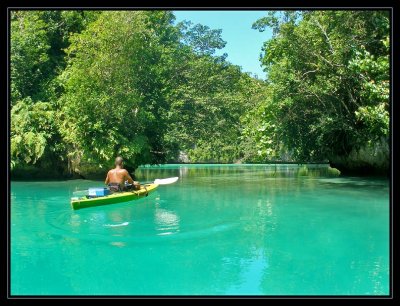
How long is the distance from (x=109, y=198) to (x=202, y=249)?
5.31m

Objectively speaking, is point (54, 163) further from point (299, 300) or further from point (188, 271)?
point (299, 300)

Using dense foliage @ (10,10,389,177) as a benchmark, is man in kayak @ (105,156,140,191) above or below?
below

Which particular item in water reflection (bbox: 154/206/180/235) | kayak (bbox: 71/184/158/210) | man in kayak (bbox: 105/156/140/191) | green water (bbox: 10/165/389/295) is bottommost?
green water (bbox: 10/165/389/295)

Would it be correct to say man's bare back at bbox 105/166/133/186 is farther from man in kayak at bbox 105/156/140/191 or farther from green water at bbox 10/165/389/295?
green water at bbox 10/165/389/295

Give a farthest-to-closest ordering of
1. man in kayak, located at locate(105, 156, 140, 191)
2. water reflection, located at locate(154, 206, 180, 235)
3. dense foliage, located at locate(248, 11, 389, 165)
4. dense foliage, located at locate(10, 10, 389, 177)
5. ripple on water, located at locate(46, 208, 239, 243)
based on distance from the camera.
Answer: dense foliage, located at locate(10, 10, 389, 177), dense foliage, located at locate(248, 11, 389, 165), man in kayak, located at locate(105, 156, 140, 191), water reflection, located at locate(154, 206, 180, 235), ripple on water, located at locate(46, 208, 239, 243)

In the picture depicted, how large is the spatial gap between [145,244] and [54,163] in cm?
1694

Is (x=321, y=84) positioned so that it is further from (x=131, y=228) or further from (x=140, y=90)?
(x=131, y=228)

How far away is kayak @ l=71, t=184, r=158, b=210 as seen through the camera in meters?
10.9

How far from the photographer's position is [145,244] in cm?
738

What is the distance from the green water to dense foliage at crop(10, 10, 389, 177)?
631 cm

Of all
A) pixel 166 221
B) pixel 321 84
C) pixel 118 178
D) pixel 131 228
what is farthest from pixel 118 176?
pixel 321 84

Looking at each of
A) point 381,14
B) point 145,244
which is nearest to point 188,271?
point 145,244

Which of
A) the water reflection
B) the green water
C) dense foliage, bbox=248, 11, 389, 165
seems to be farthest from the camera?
dense foliage, bbox=248, 11, 389, 165

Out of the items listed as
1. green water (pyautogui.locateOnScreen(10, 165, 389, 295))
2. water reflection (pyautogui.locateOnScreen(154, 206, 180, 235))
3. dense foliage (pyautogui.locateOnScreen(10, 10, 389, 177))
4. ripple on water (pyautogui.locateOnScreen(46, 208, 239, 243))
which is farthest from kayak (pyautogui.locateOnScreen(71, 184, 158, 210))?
dense foliage (pyautogui.locateOnScreen(10, 10, 389, 177))
